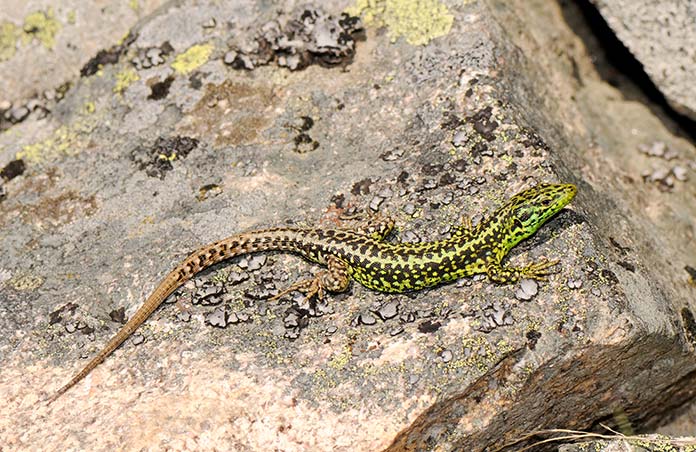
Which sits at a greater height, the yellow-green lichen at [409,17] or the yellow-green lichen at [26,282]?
the yellow-green lichen at [409,17]

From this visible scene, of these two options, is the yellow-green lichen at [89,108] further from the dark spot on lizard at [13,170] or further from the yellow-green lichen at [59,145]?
the dark spot on lizard at [13,170]

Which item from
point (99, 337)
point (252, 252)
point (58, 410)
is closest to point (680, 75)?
point (252, 252)

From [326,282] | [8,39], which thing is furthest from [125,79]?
[326,282]

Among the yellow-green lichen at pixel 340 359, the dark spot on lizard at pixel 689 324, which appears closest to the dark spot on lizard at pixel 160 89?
the yellow-green lichen at pixel 340 359

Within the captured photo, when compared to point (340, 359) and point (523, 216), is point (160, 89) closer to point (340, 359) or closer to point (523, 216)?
point (340, 359)

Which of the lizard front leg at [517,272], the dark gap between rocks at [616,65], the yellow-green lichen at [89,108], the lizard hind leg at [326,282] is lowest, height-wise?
the yellow-green lichen at [89,108]

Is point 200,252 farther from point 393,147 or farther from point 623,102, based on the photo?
point 623,102

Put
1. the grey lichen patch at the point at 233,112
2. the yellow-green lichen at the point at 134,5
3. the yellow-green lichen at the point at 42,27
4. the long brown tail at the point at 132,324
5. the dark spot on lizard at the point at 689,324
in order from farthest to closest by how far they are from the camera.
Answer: the yellow-green lichen at the point at 134,5 → the yellow-green lichen at the point at 42,27 → the grey lichen patch at the point at 233,112 → the dark spot on lizard at the point at 689,324 → the long brown tail at the point at 132,324
